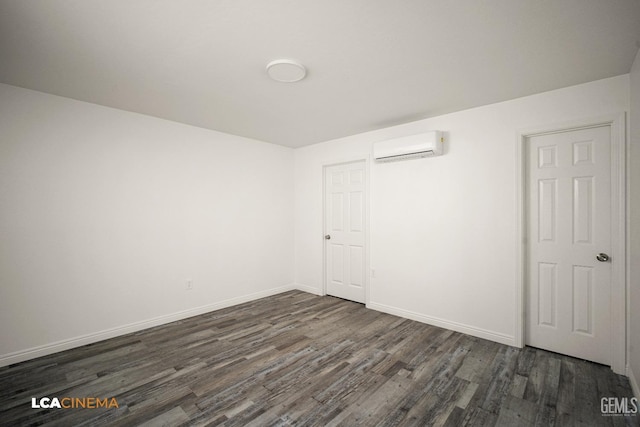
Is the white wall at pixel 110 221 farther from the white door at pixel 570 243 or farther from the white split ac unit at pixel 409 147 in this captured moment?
the white door at pixel 570 243

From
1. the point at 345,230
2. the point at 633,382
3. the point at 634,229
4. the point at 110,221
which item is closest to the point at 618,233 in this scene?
the point at 634,229

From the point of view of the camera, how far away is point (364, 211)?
14.0 feet

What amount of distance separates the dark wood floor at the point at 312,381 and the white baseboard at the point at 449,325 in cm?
11

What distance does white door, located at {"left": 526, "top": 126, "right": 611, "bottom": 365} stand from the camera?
2.47 meters

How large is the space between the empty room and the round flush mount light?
0.07 feet

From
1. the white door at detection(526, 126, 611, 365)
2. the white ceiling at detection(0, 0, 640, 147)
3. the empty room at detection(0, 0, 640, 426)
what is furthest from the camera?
the white door at detection(526, 126, 611, 365)

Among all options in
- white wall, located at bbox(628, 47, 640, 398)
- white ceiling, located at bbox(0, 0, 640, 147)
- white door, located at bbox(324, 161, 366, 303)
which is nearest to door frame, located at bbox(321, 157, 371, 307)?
white door, located at bbox(324, 161, 366, 303)

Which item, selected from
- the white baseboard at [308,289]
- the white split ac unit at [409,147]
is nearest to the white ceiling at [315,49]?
the white split ac unit at [409,147]

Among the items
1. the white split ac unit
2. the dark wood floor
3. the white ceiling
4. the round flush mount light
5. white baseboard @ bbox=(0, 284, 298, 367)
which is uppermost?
the white ceiling

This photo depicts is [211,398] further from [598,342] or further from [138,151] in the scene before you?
[598,342]

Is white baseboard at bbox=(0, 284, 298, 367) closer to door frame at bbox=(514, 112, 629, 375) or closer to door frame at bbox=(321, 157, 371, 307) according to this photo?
door frame at bbox=(321, 157, 371, 307)

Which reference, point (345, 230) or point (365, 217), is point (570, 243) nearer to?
point (365, 217)

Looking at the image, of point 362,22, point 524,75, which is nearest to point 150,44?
point 362,22

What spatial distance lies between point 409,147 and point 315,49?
184 centimetres
